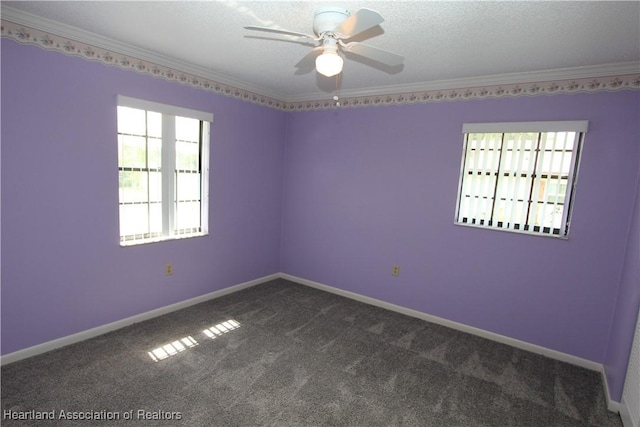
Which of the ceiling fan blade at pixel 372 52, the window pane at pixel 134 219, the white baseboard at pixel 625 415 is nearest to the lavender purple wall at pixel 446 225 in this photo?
the white baseboard at pixel 625 415

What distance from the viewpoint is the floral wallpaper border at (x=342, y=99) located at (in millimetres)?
2333

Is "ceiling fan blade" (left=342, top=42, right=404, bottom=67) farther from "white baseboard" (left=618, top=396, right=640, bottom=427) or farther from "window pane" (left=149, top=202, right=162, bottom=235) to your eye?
"white baseboard" (left=618, top=396, right=640, bottom=427)

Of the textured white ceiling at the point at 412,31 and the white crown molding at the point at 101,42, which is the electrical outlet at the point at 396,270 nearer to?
the textured white ceiling at the point at 412,31

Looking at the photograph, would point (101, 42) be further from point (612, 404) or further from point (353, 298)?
point (612, 404)

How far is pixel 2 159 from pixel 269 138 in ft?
8.30

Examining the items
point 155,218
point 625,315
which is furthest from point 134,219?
point 625,315

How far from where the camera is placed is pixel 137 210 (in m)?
3.04

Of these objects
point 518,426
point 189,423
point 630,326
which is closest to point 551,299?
point 630,326

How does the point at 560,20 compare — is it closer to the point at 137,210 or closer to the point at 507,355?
the point at 507,355

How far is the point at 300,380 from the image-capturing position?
2.43 metres

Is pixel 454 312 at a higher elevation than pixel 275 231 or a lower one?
lower

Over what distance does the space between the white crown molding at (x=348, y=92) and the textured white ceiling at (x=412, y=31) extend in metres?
0.08

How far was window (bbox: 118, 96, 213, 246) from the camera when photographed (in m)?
2.91

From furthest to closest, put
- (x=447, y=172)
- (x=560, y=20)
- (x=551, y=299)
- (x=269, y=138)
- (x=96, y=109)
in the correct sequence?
(x=269, y=138), (x=447, y=172), (x=551, y=299), (x=96, y=109), (x=560, y=20)
